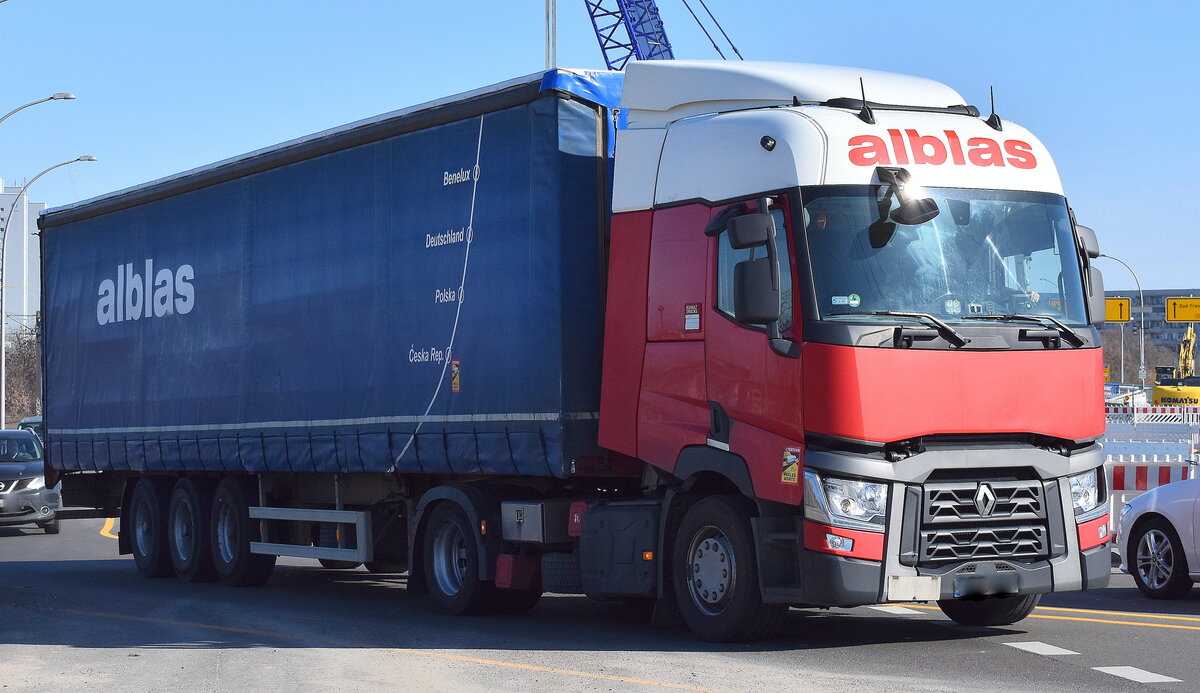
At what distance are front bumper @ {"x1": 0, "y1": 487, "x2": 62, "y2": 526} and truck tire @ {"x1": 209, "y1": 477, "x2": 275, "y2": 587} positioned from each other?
843 centimetres

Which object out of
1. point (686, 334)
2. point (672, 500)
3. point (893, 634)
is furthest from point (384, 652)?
point (893, 634)

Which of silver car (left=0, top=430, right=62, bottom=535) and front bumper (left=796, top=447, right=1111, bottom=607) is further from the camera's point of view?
silver car (left=0, top=430, right=62, bottom=535)

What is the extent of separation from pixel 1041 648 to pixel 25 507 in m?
18.1

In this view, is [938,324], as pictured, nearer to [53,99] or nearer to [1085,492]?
[1085,492]

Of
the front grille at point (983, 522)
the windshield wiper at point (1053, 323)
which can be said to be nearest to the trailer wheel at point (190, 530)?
the front grille at point (983, 522)

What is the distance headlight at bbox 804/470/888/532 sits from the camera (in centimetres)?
924

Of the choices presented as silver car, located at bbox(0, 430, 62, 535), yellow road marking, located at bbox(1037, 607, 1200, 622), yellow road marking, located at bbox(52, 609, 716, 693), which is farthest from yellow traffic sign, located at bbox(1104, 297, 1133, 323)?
yellow road marking, located at bbox(52, 609, 716, 693)

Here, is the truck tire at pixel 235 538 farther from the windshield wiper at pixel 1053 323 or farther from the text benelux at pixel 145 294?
the windshield wiper at pixel 1053 323

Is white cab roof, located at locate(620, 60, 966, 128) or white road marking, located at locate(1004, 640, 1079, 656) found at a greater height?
white cab roof, located at locate(620, 60, 966, 128)

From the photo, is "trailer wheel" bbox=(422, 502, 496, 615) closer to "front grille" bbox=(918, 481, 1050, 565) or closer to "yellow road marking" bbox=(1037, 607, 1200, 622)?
"front grille" bbox=(918, 481, 1050, 565)

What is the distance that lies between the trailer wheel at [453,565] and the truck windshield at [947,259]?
4.10 m

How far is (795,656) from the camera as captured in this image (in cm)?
973

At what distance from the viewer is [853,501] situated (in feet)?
30.4

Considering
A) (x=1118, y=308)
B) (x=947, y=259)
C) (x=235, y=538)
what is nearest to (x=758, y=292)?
(x=947, y=259)
